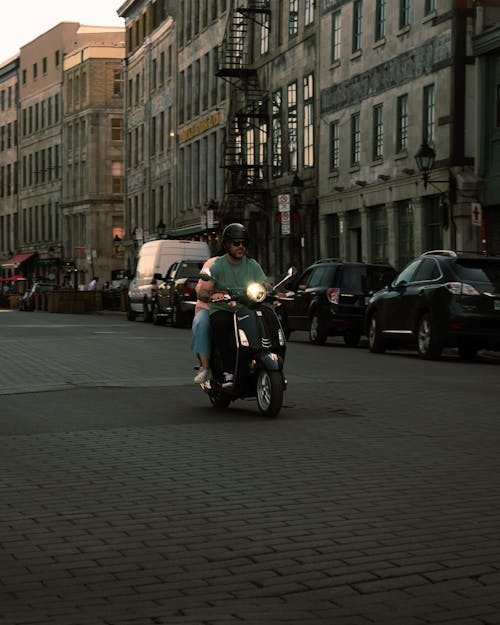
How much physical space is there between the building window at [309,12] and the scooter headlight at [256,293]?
39.0 meters

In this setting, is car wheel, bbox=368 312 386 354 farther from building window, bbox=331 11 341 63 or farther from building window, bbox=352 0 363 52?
building window, bbox=331 11 341 63

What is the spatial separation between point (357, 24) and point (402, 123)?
554 cm

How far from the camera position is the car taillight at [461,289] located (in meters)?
23.2

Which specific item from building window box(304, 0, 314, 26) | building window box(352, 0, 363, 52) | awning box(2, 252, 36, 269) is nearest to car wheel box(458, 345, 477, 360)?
building window box(352, 0, 363, 52)

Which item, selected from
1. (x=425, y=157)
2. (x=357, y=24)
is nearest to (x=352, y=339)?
(x=425, y=157)

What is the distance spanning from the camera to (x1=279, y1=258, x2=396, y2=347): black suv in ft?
96.3

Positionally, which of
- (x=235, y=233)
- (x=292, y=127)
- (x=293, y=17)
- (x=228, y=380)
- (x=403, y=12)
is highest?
(x=293, y=17)

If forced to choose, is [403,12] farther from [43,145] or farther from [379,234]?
[43,145]

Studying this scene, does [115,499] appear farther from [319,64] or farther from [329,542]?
[319,64]

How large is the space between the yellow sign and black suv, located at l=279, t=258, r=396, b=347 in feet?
120

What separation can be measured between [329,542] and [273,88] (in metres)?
50.1

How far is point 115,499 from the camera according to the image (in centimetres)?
851

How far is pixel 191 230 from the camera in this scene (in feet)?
224

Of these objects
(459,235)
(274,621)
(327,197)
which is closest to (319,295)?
(459,235)
